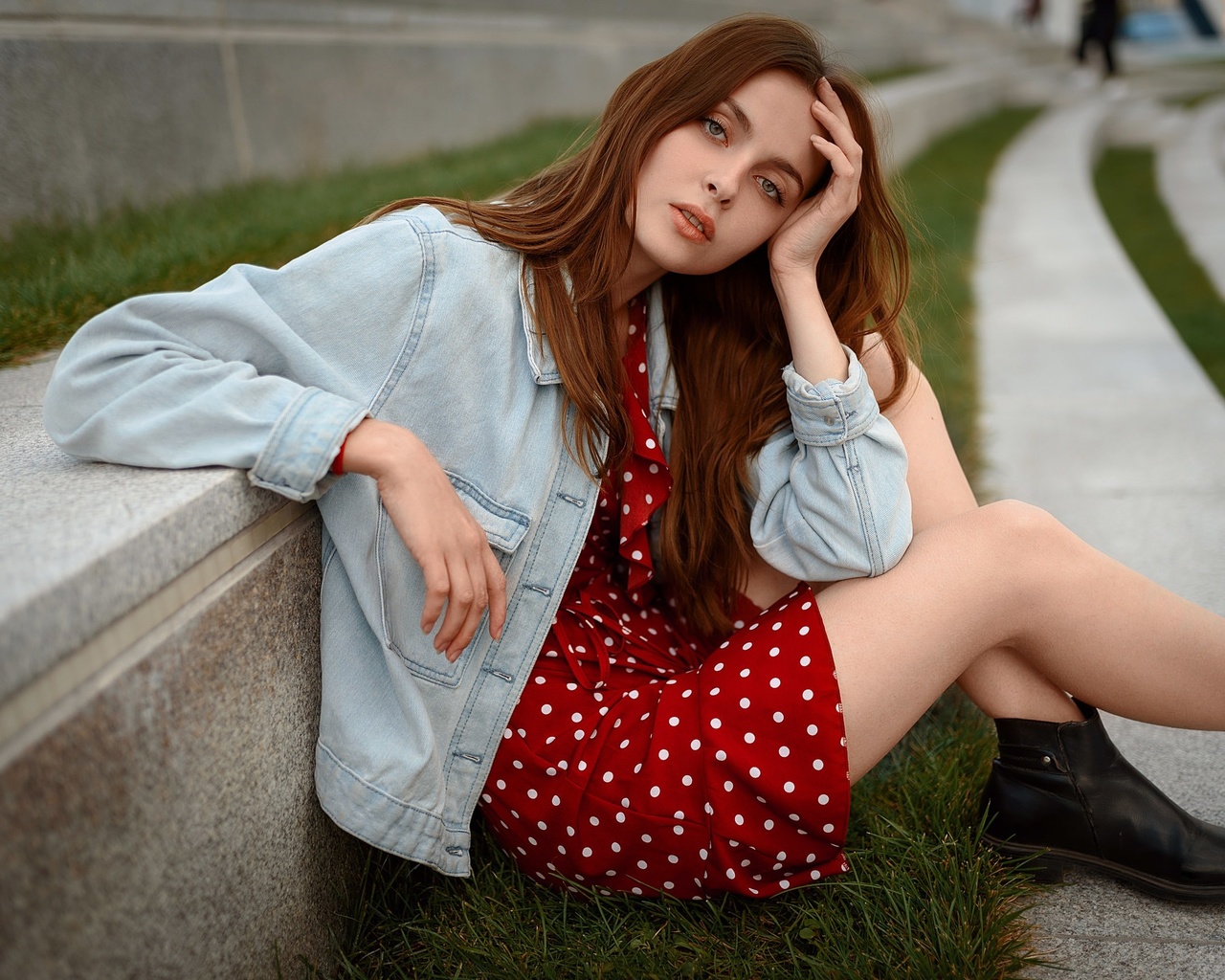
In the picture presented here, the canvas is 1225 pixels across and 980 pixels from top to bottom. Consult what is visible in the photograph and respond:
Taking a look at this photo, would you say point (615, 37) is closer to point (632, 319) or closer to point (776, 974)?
point (632, 319)

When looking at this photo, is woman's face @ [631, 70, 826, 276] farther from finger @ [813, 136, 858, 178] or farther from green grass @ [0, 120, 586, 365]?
green grass @ [0, 120, 586, 365]

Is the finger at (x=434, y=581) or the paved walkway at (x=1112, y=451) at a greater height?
the finger at (x=434, y=581)

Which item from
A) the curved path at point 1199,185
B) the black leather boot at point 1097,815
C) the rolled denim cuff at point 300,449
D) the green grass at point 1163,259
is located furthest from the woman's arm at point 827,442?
the curved path at point 1199,185

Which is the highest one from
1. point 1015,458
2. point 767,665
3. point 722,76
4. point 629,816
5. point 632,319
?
point 722,76

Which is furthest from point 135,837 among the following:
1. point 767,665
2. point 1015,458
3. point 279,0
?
point 279,0

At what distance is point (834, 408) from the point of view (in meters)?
1.92

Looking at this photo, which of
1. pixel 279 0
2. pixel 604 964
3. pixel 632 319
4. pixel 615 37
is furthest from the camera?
pixel 615 37

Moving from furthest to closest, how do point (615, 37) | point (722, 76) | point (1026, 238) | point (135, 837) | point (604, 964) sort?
point (615, 37) < point (1026, 238) < point (722, 76) < point (604, 964) < point (135, 837)

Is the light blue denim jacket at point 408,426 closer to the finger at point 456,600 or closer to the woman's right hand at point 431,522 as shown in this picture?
the woman's right hand at point 431,522

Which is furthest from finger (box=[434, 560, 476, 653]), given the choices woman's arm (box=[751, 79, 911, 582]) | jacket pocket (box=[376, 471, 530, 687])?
woman's arm (box=[751, 79, 911, 582])

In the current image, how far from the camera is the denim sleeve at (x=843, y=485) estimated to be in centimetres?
189

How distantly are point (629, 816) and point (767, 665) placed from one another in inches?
12.9

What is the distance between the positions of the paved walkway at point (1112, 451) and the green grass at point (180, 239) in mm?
1719

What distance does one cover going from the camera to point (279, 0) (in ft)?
18.9
